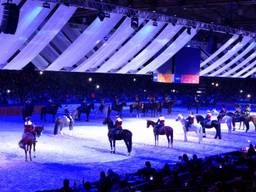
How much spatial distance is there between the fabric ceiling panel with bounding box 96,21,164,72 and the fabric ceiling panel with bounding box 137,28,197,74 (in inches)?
103

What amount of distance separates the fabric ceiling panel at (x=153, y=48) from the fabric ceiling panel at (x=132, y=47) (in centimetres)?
62

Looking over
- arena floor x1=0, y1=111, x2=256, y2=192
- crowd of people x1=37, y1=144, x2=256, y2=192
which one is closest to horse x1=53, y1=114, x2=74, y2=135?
arena floor x1=0, y1=111, x2=256, y2=192

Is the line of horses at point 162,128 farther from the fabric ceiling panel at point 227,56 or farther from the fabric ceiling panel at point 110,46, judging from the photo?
the fabric ceiling panel at point 227,56

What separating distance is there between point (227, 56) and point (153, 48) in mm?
8667

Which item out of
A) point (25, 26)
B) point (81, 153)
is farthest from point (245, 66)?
point (81, 153)

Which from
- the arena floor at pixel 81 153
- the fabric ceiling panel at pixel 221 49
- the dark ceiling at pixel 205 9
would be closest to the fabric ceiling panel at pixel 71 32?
the dark ceiling at pixel 205 9

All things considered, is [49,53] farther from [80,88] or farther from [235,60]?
[235,60]

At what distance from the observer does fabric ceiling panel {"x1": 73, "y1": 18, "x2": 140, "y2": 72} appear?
91.2 ft

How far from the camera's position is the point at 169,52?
3353 centimetres

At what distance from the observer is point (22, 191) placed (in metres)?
13.0

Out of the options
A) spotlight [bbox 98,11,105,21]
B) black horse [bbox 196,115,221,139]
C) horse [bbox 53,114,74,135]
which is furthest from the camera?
spotlight [bbox 98,11,105,21]

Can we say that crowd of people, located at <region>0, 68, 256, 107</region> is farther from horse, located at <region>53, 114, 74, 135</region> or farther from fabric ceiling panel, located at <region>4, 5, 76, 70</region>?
horse, located at <region>53, 114, 74, 135</region>

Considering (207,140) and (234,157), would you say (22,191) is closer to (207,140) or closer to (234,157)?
(234,157)

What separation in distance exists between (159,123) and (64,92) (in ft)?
67.2
